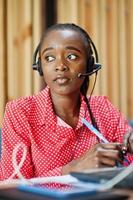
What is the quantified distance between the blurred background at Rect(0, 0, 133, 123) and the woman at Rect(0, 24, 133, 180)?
1004 mm

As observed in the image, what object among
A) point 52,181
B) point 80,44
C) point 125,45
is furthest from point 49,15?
point 52,181

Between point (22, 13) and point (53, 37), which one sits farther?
point (22, 13)

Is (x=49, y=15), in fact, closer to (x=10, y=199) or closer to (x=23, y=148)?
(x=23, y=148)

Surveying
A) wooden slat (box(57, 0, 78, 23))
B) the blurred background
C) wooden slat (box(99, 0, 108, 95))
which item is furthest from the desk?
wooden slat (box(99, 0, 108, 95))

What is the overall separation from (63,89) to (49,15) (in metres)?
1.40

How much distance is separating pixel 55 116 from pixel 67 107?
0.05 metres

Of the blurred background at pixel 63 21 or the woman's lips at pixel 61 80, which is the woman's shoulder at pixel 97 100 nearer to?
the woman's lips at pixel 61 80

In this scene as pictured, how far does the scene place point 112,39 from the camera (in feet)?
9.74

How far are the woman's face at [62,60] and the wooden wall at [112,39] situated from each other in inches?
54.0

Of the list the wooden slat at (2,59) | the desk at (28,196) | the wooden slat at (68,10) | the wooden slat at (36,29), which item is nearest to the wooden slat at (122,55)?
the wooden slat at (68,10)

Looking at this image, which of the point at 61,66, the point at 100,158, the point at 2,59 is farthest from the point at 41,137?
the point at 2,59

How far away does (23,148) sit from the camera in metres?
1.27

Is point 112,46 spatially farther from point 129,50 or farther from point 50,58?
point 50,58

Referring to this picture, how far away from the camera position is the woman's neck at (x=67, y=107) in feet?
4.62
